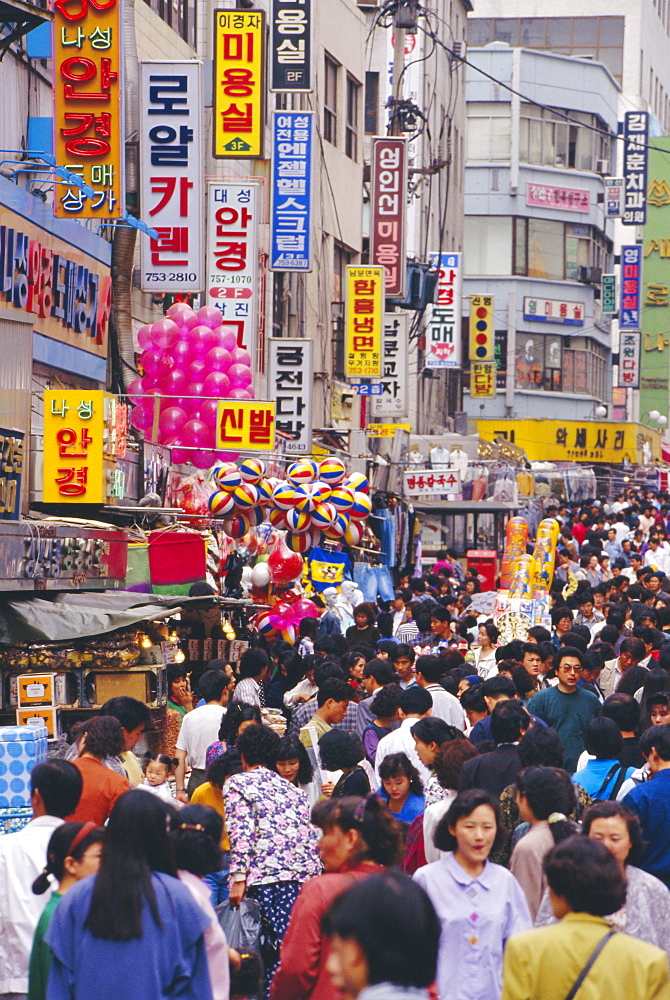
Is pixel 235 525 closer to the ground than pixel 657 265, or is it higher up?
closer to the ground

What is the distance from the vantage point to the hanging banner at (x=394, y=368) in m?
29.3

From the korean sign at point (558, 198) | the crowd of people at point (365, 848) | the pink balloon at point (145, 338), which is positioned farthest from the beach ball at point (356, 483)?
the korean sign at point (558, 198)

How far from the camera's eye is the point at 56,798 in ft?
18.7

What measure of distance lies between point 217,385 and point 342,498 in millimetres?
1833

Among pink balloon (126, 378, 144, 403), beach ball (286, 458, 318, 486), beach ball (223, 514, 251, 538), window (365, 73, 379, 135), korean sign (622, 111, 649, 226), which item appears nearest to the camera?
beach ball (223, 514, 251, 538)

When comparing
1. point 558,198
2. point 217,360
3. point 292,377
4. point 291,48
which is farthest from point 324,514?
point 558,198

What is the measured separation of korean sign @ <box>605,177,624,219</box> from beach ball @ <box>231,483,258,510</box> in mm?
46605

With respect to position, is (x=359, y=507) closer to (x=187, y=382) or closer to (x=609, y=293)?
(x=187, y=382)

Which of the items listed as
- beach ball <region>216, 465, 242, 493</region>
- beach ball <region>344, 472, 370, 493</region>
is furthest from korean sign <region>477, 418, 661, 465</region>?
beach ball <region>216, 465, 242, 493</region>

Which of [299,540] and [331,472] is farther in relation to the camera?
[331,472]

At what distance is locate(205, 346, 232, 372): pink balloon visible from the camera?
1638 cm

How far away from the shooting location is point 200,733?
364 inches

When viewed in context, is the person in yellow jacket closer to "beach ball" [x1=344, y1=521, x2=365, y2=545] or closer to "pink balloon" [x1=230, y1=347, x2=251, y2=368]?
"beach ball" [x1=344, y1=521, x2=365, y2=545]

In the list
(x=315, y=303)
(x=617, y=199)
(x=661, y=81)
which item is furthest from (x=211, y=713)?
(x=661, y=81)
